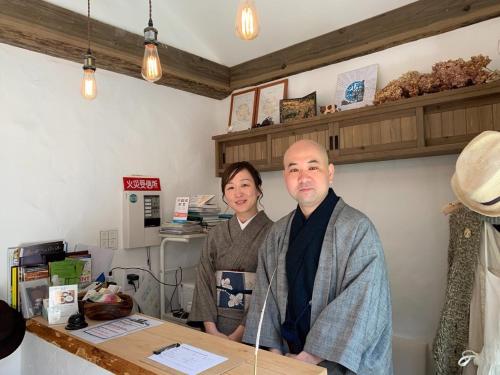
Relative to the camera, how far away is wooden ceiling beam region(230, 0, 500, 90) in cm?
191

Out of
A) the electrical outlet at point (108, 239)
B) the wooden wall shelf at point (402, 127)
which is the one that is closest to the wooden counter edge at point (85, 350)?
the electrical outlet at point (108, 239)

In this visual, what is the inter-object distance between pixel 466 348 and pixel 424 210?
2.76 ft

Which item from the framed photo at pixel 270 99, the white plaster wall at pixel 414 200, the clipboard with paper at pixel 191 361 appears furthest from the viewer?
the framed photo at pixel 270 99

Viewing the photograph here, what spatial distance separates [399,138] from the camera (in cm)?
198

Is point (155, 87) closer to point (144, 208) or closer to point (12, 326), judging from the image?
point (144, 208)

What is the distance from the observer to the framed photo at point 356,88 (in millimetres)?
2182

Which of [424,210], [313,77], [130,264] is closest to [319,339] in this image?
[424,210]

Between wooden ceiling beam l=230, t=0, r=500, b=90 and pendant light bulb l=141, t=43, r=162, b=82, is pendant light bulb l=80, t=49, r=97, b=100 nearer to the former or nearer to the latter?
pendant light bulb l=141, t=43, r=162, b=82

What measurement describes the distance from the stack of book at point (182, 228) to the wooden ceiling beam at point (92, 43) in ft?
3.44

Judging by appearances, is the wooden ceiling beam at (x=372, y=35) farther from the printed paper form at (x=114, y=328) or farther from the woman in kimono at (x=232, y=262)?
the printed paper form at (x=114, y=328)

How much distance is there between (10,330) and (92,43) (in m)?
1.57

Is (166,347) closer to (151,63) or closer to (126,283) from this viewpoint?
(151,63)

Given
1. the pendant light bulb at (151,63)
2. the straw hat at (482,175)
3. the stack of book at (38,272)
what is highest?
the pendant light bulb at (151,63)

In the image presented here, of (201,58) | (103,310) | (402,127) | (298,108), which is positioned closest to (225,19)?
(201,58)
